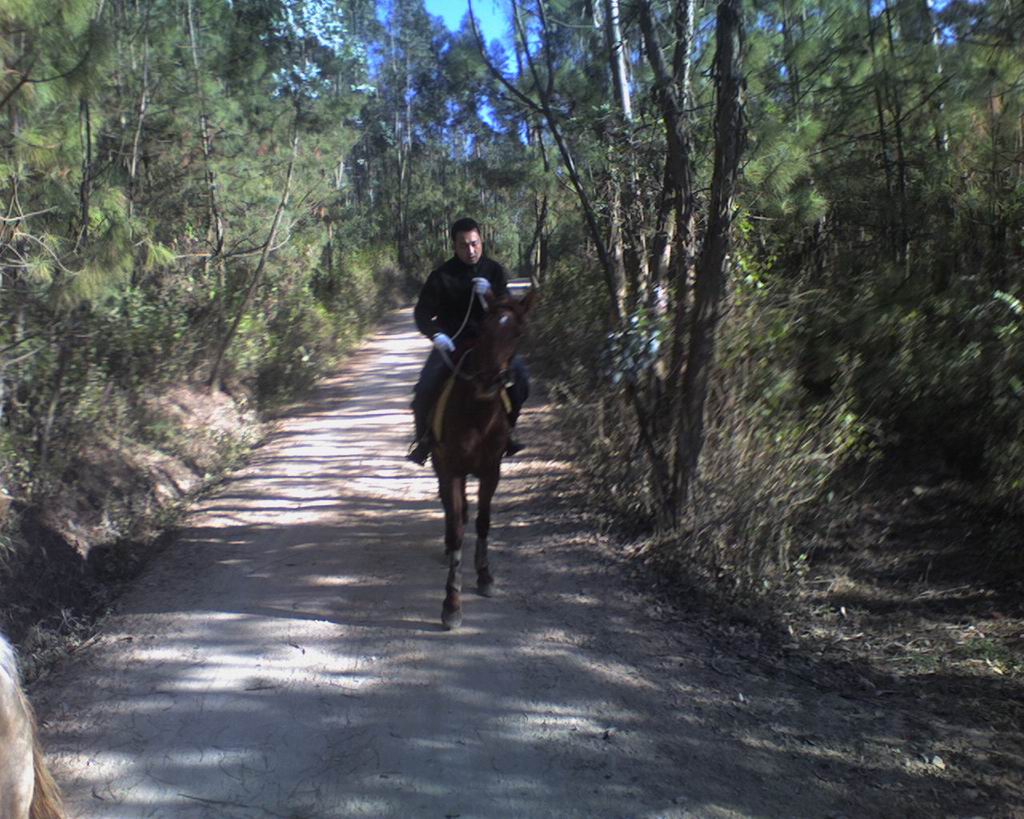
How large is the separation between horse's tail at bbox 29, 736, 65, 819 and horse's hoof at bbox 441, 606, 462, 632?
8.65ft

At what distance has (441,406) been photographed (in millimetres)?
5520

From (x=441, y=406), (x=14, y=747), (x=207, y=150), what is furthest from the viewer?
(x=207, y=150)

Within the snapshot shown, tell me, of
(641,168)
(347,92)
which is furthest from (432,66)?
(641,168)

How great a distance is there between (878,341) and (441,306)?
13.9 feet

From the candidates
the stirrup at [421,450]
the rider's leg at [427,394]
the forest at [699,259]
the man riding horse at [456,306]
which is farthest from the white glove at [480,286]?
the forest at [699,259]

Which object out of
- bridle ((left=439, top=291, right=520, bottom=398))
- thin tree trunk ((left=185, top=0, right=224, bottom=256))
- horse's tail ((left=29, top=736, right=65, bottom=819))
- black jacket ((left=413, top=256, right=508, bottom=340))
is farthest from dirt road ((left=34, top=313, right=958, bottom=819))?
thin tree trunk ((left=185, top=0, right=224, bottom=256))

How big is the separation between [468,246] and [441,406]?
1198 mm

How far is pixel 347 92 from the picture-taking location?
1955 centimetres

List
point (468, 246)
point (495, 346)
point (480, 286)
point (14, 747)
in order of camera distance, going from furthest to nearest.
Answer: point (468, 246) → point (480, 286) → point (495, 346) → point (14, 747)

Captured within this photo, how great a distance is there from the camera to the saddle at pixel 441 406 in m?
5.47

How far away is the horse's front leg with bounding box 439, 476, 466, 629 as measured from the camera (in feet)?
17.1

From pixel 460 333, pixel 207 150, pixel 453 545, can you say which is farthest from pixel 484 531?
pixel 207 150

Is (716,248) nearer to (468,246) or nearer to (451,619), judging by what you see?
(468,246)

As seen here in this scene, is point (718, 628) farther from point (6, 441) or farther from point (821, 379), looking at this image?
point (6, 441)
